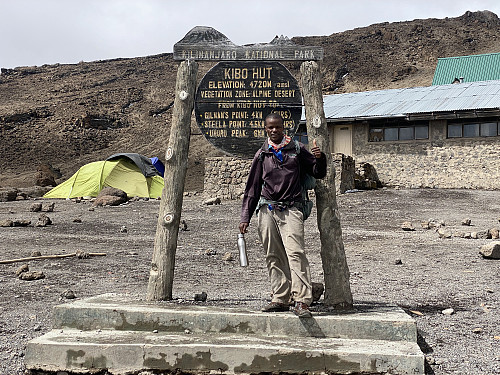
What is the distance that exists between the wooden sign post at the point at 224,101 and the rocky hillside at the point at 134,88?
24351mm

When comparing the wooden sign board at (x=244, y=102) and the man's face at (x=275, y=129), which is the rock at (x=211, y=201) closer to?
the wooden sign board at (x=244, y=102)

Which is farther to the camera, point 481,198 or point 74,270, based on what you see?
point 481,198

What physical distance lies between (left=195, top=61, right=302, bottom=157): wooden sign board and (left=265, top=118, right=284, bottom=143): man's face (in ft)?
2.57

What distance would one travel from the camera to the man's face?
4676 mm

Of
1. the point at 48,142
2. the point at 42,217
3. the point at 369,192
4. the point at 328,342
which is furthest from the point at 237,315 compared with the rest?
the point at 48,142

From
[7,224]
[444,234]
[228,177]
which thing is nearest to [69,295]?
[7,224]

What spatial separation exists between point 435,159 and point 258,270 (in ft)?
52.6

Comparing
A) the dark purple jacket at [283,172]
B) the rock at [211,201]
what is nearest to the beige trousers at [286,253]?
the dark purple jacket at [283,172]

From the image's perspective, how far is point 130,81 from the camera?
58.3m

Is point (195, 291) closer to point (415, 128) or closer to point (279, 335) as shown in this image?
point (279, 335)

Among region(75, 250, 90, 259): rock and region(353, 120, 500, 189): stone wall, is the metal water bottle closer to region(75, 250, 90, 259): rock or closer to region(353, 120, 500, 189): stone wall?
region(75, 250, 90, 259): rock

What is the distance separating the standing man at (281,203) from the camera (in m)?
4.57

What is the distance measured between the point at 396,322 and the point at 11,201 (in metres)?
19.8

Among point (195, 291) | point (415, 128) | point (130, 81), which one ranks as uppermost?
point (130, 81)
